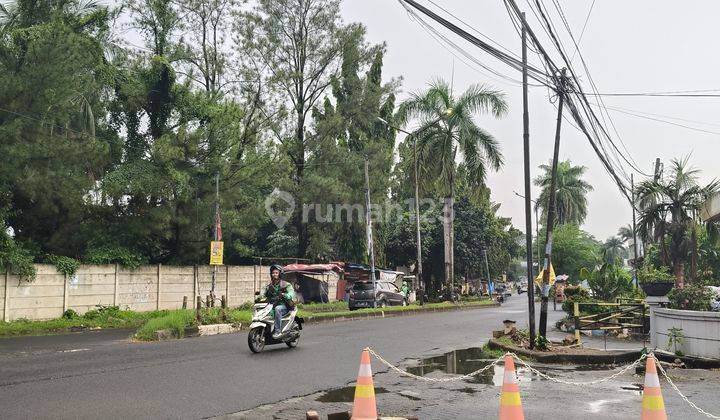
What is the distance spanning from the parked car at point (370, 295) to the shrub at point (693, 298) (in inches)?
796

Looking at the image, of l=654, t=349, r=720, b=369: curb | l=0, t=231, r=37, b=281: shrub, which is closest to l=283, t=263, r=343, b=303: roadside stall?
l=0, t=231, r=37, b=281: shrub

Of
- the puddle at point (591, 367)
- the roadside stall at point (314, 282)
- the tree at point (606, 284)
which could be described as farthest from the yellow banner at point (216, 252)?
the puddle at point (591, 367)

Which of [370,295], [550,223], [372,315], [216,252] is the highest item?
[550,223]

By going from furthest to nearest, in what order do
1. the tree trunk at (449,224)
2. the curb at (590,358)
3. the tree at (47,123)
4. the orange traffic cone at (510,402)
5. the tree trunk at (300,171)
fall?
the tree trunk at (300,171) < the tree trunk at (449,224) < the tree at (47,123) < the curb at (590,358) < the orange traffic cone at (510,402)

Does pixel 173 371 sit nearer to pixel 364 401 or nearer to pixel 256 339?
pixel 256 339

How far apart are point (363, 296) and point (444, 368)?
2039cm

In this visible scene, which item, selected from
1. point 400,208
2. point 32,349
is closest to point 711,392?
point 32,349

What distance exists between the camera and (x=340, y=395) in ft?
29.5

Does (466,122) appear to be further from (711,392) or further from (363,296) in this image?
(711,392)

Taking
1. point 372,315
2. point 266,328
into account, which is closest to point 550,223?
point 266,328

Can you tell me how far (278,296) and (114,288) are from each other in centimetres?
1436

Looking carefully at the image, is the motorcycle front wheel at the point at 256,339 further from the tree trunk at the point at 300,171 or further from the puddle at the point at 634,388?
the tree trunk at the point at 300,171

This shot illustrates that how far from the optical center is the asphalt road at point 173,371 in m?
7.84

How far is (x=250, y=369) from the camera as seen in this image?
435 inches
